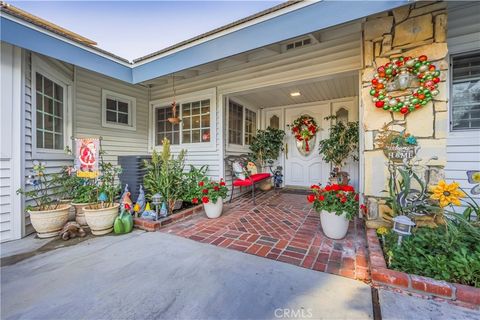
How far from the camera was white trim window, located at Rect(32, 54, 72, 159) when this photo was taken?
2761 millimetres

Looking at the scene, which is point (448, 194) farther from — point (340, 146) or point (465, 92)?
point (340, 146)

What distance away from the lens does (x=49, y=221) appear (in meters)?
2.40

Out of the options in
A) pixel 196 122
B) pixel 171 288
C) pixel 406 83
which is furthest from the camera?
pixel 196 122

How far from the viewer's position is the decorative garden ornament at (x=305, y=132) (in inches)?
202

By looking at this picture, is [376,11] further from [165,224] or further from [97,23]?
[97,23]

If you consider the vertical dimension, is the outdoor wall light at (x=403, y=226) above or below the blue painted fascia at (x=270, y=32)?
below

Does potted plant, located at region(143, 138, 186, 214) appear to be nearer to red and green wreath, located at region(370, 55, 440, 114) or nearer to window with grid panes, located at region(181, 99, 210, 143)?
window with grid panes, located at region(181, 99, 210, 143)

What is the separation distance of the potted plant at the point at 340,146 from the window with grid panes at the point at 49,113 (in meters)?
5.16

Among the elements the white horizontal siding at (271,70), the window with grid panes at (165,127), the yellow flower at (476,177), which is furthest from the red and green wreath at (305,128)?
the yellow flower at (476,177)

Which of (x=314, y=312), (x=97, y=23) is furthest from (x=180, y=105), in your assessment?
(x=314, y=312)

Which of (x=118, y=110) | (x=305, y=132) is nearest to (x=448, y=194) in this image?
(x=305, y=132)

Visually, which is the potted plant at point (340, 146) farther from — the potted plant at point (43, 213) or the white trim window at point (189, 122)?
the potted plant at point (43, 213)

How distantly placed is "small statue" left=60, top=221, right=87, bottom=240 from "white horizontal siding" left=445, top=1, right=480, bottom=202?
4982 mm

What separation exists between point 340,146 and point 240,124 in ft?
7.77
